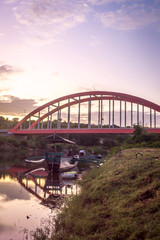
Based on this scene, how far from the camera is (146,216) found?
16.6 ft

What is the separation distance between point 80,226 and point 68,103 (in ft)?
150

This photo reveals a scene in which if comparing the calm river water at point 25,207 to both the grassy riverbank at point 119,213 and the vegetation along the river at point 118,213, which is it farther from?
the grassy riverbank at point 119,213

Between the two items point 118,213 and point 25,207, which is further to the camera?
point 25,207

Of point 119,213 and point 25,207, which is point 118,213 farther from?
point 25,207

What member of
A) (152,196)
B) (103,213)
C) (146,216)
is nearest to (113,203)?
(103,213)

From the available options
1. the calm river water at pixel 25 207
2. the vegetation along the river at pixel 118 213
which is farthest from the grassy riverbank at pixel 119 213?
the calm river water at pixel 25 207

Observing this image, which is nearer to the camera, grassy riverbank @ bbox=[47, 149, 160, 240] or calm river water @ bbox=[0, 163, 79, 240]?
grassy riverbank @ bbox=[47, 149, 160, 240]

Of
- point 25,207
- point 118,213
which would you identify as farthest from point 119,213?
point 25,207

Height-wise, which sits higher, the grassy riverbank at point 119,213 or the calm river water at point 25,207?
the grassy riverbank at point 119,213

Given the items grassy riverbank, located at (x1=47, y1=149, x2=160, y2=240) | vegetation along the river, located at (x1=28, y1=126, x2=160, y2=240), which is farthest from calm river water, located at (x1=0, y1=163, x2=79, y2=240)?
grassy riverbank, located at (x1=47, y1=149, x2=160, y2=240)

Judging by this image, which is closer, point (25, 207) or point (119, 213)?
point (119, 213)

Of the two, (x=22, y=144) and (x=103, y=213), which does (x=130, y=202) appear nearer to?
(x=103, y=213)

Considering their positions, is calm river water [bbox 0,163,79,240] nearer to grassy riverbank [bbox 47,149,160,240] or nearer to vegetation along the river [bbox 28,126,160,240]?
vegetation along the river [bbox 28,126,160,240]

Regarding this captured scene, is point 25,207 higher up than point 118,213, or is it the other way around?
point 118,213
